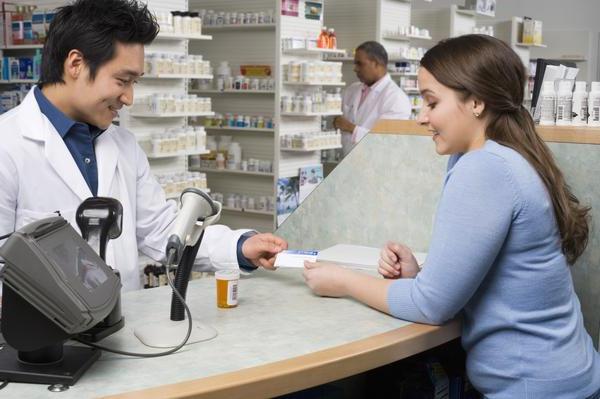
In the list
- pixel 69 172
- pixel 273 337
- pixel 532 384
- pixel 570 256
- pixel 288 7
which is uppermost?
pixel 288 7

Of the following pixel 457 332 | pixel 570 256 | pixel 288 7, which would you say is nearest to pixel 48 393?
pixel 457 332

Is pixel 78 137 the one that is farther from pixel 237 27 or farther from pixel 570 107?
pixel 237 27

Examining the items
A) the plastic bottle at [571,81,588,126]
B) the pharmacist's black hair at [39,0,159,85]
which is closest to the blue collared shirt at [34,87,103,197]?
the pharmacist's black hair at [39,0,159,85]

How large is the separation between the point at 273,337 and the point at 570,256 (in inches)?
32.5

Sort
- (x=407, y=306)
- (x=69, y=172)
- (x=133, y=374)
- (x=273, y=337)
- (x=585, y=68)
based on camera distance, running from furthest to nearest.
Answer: (x=585, y=68)
(x=69, y=172)
(x=407, y=306)
(x=273, y=337)
(x=133, y=374)

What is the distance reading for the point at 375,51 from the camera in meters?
7.36

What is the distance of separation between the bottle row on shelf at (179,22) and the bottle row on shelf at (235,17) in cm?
139

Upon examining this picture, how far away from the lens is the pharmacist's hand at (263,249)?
2.25 metres

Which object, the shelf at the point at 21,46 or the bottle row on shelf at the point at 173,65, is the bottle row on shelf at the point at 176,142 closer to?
the bottle row on shelf at the point at 173,65

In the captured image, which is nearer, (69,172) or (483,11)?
(69,172)

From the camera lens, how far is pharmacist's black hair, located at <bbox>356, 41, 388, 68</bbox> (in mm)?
7344

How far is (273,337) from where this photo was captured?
5.65ft

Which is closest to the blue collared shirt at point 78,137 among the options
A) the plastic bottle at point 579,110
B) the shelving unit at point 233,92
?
the plastic bottle at point 579,110

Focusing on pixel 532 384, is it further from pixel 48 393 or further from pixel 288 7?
pixel 288 7
